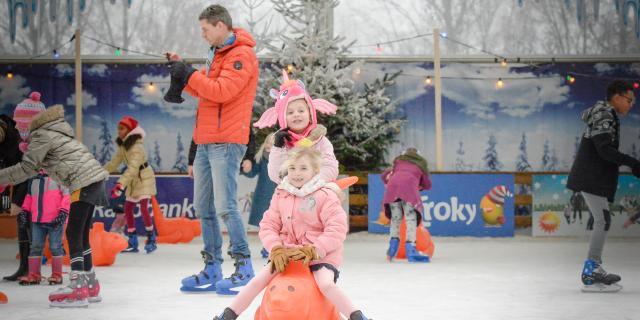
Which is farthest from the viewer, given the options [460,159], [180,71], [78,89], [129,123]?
[460,159]

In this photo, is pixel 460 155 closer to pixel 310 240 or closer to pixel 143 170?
pixel 143 170

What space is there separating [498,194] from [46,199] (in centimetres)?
683

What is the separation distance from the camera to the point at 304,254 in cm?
422

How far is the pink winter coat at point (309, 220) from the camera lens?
4340 millimetres

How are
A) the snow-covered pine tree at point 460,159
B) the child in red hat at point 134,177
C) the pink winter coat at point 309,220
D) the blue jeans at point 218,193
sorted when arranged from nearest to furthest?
the pink winter coat at point 309,220, the blue jeans at point 218,193, the child in red hat at point 134,177, the snow-covered pine tree at point 460,159

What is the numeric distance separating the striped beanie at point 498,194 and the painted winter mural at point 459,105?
124 inches

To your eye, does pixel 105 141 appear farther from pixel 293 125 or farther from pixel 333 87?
pixel 293 125

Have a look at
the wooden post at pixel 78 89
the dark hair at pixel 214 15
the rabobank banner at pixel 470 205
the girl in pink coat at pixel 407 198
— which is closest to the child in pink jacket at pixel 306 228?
the dark hair at pixel 214 15

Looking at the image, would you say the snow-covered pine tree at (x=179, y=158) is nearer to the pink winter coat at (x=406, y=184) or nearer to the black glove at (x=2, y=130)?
the pink winter coat at (x=406, y=184)

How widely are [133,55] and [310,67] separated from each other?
3454 mm

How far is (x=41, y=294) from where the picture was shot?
6.27 m

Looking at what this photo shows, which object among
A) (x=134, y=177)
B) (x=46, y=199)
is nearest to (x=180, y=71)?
(x=46, y=199)

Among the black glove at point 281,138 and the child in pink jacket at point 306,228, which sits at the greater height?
the black glove at point 281,138

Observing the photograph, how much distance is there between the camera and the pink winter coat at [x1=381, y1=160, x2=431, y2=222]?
9.27 m
